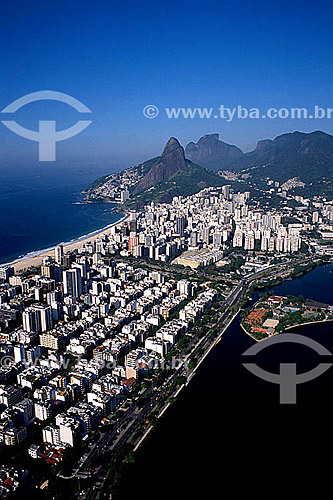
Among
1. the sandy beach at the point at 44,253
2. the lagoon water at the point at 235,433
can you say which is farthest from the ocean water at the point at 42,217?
the lagoon water at the point at 235,433

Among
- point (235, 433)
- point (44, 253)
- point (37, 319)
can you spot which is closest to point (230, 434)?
point (235, 433)

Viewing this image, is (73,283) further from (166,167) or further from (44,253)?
(166,167)

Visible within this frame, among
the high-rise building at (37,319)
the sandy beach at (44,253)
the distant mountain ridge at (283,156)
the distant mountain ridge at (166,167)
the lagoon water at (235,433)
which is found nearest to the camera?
the lagoon water at (235,433)

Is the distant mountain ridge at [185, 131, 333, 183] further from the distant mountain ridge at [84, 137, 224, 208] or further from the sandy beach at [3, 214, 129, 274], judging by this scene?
the sandy beach at [3, 214, 129, 274]

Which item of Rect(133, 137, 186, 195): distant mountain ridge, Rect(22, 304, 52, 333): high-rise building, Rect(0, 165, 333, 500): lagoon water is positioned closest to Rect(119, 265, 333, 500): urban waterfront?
Rect(0, 165, 333, 500): lagoon water

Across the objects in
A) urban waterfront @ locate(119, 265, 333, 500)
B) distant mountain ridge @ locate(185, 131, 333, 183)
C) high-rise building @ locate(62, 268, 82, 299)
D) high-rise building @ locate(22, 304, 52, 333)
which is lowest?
urban waterfront @ locate(119, 265, 333, 500)

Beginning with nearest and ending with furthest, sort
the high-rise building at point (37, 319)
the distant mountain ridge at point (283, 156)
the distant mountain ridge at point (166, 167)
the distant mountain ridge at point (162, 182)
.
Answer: the high-rise building at point (37, 319)
the distant mountain ridge at point (162, 182)
the distant mountain ridge at point (166, 167)
the distant mountain ridge at point (283, 156)

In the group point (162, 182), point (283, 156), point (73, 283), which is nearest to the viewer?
point (73, 283)

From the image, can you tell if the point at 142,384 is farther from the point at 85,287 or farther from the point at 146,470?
the point at 85,287

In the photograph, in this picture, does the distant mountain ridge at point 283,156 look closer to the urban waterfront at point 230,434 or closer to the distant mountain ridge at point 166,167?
the distant mountain ridge at point 166,167
